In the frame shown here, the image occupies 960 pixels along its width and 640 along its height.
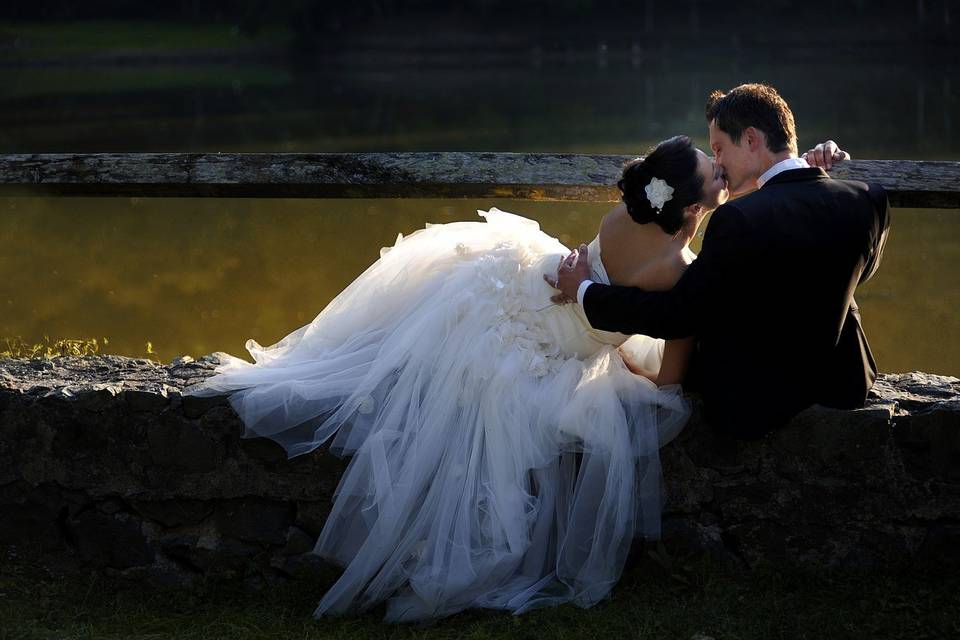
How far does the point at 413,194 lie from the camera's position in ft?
12.0

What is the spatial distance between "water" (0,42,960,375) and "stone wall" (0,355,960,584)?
0.49m

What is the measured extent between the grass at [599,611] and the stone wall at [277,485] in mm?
61

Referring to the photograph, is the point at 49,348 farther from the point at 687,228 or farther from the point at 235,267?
the point at 687,228

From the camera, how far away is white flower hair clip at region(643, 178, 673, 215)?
294 cm

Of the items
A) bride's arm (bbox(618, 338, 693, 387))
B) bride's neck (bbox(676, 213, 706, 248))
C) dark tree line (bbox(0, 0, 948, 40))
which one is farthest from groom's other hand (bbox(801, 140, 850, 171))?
dark tree line (bbox(0, 0, 948, 40))

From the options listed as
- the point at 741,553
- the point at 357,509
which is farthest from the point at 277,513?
the point at 741,553

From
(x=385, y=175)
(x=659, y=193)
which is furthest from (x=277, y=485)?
(x=659, y=193)

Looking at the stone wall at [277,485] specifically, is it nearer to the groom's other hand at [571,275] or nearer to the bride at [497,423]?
the bride at [497,423]

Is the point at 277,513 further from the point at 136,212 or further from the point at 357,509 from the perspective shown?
the point at 136,212

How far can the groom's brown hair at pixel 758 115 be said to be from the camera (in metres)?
2.88

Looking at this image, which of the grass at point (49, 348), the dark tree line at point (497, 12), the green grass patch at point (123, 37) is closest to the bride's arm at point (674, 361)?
the grass at point (49, 348)

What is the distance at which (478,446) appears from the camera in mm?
2859

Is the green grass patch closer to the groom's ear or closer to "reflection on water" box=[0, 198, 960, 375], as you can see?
"reflection on water" box=[0, 198, 960, 375]

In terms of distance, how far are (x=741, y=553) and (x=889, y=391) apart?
62 centimetres
